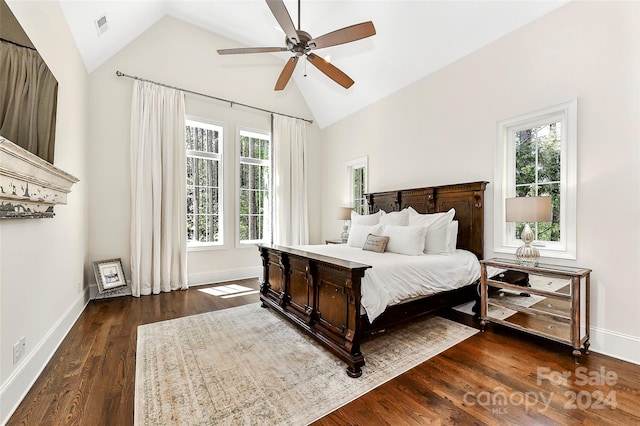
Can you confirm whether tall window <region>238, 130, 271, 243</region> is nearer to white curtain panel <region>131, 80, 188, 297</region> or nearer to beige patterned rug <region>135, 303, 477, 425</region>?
white curtain panel <region>131, 80, 188, 297</region>

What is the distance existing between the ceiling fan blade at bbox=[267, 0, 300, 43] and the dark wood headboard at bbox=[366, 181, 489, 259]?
8.47ft

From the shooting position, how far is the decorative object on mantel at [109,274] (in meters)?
3.92

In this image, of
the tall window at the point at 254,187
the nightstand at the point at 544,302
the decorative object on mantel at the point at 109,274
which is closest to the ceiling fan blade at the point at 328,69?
the tall window at the point at 254,187

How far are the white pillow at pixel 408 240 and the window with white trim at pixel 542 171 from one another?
0.95 metres

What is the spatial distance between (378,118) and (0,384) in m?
5.16

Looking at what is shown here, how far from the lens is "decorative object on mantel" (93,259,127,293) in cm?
392

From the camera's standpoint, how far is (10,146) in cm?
144

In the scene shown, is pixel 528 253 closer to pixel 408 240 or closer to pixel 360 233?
pixel 408 240

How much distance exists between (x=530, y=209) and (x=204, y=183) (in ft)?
15.6

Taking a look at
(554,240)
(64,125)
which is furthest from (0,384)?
(554,240)

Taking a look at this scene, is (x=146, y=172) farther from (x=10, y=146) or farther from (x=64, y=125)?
(x=10, y=146)

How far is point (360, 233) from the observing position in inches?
155

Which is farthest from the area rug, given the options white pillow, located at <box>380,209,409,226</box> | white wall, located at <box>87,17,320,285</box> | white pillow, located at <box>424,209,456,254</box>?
white wall, located at <box>87,17,320,285</box>

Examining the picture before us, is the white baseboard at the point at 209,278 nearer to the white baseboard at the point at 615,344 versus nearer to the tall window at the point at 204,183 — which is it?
the tall window at the point at 204,183
